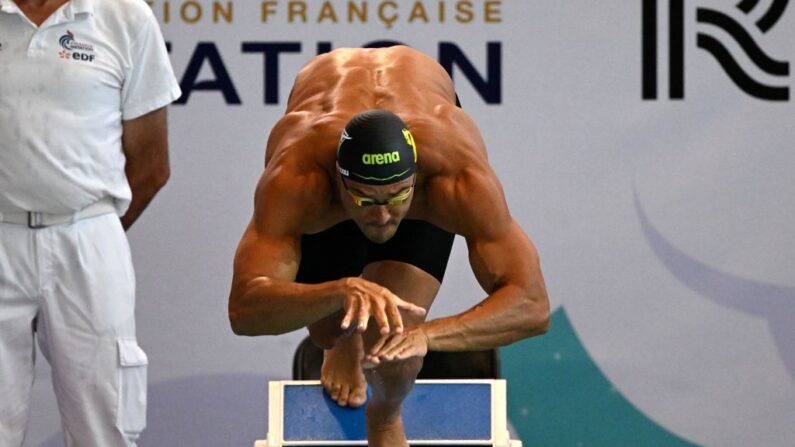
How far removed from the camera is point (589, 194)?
5758 mm

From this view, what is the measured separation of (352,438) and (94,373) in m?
1.04

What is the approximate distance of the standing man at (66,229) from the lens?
13.3 feet

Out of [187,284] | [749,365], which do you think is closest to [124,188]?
[187,284]

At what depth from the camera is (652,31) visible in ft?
A: 18.8

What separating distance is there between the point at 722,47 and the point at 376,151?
246 cm

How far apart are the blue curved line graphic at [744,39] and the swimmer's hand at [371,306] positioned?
2624mm

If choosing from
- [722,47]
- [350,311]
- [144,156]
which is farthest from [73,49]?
[722,47]

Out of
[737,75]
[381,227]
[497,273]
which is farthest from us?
[737,75]

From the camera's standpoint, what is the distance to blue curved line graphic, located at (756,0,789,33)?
5.73 metres

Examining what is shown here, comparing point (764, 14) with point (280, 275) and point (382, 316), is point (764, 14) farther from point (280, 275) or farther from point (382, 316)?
point (382, 316)

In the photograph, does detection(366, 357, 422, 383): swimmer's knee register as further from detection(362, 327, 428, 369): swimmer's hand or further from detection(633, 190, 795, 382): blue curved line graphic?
detection(633, 190, 795, 382): blue curved line graphic

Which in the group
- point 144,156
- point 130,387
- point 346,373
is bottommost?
point 346,373

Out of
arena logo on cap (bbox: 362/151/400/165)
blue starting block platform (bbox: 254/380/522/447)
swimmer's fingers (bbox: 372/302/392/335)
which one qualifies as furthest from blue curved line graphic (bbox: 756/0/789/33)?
swimmer's fingers (bbox: 372/302/392/335)

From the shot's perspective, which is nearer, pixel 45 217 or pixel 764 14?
pixel 45 217
